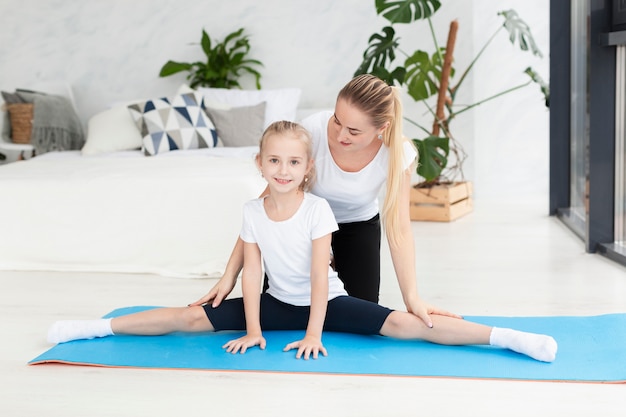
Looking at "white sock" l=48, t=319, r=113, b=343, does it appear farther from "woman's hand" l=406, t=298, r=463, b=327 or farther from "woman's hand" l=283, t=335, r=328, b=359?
"woman's hand" l=406, t=298, r=463, b=327

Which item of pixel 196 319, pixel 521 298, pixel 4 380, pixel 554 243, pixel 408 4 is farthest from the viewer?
pixel 408 4

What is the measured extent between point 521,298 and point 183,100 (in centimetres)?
276

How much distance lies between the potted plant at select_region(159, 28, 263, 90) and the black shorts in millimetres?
3463

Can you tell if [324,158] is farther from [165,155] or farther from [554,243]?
[165,155]

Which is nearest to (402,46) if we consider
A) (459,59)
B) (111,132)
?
(459,59)

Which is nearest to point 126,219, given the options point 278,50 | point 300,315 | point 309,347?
point 300,315

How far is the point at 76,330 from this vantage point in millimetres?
2414

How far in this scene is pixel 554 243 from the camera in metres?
4.00

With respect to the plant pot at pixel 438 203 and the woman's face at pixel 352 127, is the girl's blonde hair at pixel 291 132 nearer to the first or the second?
the woman's face at pixel 352 127

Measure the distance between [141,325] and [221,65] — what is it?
3525mm

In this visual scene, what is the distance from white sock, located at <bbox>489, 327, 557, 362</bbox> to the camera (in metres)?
2.15

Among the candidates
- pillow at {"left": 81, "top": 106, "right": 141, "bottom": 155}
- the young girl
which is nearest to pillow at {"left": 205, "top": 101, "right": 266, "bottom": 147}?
pillow at {"left": 81, "top": 106, "right": 141, "bottom": 155}

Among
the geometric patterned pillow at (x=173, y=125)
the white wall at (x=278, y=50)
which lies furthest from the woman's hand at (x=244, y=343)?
the white wall at (x=278, y=50)

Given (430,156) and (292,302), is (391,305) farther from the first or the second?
(430,156)
